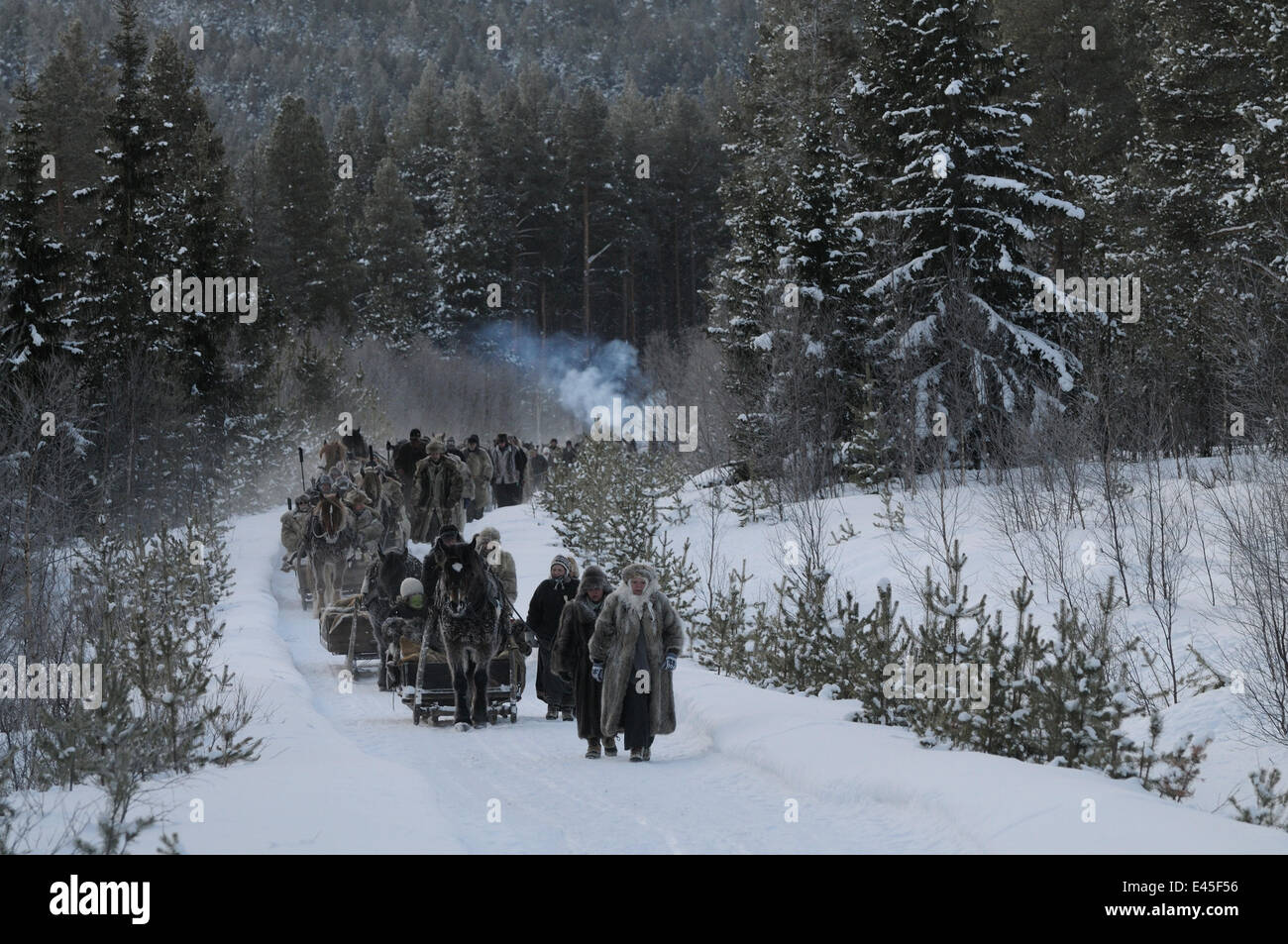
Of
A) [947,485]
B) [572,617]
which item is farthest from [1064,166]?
[572,617]

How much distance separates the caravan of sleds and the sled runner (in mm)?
11

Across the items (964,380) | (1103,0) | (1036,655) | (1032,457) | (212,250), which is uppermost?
(1103,0)

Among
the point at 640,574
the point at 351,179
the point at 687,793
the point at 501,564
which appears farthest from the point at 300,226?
the point at 687,793

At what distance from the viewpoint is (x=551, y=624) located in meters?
15.1

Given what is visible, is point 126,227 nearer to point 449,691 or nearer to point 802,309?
point 802,309

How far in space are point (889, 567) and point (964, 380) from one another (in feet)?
21.4

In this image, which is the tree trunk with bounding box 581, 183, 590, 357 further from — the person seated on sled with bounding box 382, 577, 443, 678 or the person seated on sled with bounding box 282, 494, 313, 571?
the person seated on sled with bounding box 382, 577, 443, 678

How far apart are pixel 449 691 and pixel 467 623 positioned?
0.93 meters

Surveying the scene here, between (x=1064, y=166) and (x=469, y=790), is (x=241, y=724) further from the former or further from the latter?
(x=1064, y=166)

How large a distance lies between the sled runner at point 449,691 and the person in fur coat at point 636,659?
186 cm

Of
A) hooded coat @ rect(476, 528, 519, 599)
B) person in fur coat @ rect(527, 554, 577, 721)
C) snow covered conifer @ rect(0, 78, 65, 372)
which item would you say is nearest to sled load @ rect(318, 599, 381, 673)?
hooded coat @ rect(476, 528, 519, 599)

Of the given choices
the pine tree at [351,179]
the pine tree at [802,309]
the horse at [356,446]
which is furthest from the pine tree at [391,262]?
the pine tree at [802,309]

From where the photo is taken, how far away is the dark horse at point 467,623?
1359 centimetres

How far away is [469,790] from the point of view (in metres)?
10.4
